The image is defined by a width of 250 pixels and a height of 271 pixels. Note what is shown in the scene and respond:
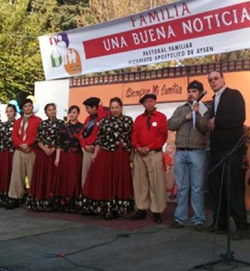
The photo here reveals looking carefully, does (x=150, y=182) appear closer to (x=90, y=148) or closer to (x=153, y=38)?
(x=90, y=148)

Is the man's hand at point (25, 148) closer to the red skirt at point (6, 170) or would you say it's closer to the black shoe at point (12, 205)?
the red skirt at point (6, 170)

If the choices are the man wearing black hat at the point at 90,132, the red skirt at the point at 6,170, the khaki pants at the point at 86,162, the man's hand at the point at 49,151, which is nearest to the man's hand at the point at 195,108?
the man wearing black hat at the point at 90,132

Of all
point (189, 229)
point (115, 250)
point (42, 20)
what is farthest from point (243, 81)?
point (42, 20)

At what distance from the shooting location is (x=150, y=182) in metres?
6.84

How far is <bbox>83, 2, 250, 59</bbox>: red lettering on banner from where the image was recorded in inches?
275

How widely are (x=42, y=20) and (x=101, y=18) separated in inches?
169

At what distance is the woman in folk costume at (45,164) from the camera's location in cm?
800

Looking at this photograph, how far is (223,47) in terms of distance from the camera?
23.5 feet

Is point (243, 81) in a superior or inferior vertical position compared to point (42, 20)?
inferior

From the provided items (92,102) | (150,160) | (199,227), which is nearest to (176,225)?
(199,227)

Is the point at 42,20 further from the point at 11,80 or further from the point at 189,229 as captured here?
the point at 189,229

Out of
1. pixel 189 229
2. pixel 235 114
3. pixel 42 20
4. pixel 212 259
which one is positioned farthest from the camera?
pixel 42 20

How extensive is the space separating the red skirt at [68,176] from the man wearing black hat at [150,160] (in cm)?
133

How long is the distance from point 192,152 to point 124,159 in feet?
4.40
